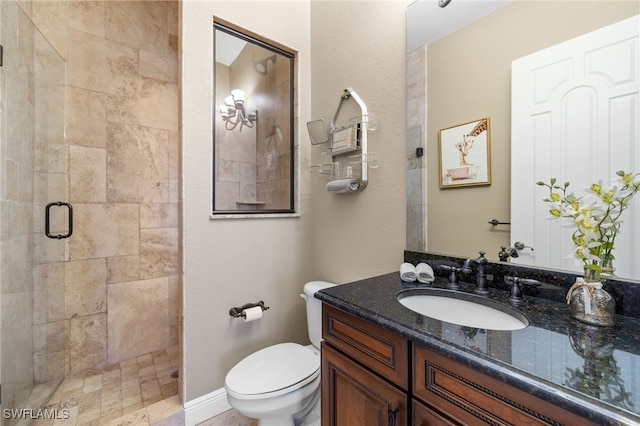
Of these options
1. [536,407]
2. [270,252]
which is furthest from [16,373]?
[536,407]

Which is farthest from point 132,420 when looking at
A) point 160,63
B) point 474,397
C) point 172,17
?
point 172,17

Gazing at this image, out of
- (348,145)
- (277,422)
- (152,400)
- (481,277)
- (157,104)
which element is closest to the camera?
(481,277)

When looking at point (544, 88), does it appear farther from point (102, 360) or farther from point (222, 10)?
point (102, 360)

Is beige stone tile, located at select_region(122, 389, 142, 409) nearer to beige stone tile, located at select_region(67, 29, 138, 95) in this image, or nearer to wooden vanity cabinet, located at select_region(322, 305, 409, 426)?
wooden vanity cabinet, located at select_region(322, 305, 409, 426)

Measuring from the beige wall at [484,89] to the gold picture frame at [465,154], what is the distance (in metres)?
0.02

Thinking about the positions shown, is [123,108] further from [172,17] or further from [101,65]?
[172,17]

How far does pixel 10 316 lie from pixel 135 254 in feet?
2.76

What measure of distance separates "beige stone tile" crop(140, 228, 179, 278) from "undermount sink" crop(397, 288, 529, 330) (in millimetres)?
2079

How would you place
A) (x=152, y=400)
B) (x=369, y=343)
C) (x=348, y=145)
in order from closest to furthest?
(x=369, y=343)
(x=348, y=145)
(x=152, y=400)

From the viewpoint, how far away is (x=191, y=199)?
1.56m

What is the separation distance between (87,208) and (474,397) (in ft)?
8.22

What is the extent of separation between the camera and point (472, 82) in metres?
1.18

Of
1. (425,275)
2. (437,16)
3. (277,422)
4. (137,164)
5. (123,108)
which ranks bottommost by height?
(277,422)

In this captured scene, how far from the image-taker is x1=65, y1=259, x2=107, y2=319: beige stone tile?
6.45ft
